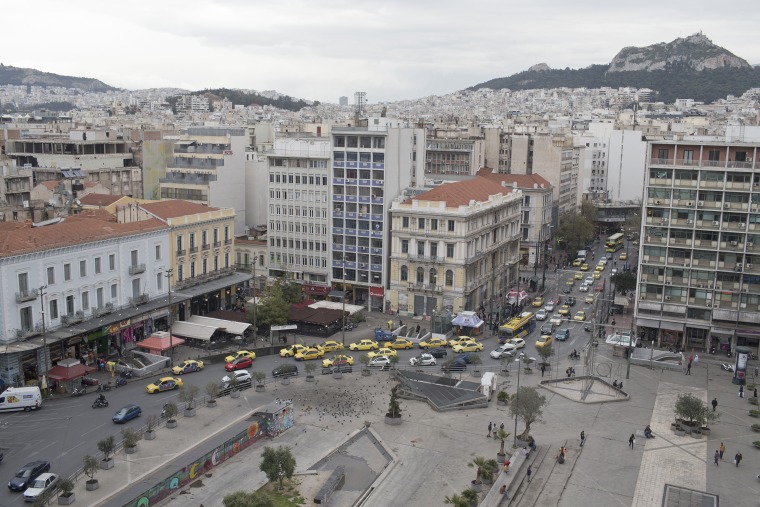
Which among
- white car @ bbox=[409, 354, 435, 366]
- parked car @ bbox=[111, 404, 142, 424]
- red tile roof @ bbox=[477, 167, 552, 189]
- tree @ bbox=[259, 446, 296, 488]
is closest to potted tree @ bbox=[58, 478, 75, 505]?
tree @ bbox=[259, 446, 296, 488]

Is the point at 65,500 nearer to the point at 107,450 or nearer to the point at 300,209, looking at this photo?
the point at 107,450

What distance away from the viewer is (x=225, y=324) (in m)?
65.4

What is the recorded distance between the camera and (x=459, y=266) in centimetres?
7244

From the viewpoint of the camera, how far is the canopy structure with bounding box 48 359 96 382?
5103cm

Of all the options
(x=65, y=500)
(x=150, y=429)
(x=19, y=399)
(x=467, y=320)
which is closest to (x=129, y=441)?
(x=150, y=429)

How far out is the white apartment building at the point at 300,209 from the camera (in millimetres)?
79812

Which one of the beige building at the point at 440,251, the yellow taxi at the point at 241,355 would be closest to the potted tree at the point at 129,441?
the yellow taxi at the point at 241,355

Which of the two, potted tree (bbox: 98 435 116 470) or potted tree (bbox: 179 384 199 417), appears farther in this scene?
potted tree (bbox: 179 384 199 417)

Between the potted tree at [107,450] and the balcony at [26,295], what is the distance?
16.5m

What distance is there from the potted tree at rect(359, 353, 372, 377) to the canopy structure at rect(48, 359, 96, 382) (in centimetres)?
2019

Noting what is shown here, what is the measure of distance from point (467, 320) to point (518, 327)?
17.1 ft

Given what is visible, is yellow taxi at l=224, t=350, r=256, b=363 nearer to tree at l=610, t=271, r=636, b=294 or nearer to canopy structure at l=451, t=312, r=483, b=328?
canopy structure at l=451, t=312, r=483, b=328

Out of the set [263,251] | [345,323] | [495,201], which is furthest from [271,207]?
[495,201]

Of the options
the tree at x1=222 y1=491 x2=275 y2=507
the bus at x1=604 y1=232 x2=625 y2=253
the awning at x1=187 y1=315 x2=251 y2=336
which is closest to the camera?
the tree at x1=222 y1=491 x2=275 y2=507
